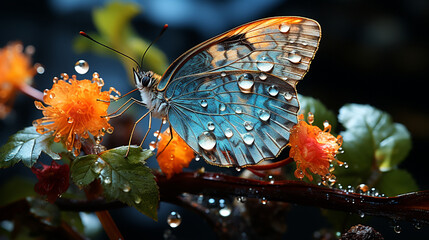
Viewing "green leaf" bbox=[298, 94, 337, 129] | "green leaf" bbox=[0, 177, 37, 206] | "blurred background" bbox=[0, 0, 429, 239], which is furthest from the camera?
"blurred background" bbox=[0, 0, 429, 239]

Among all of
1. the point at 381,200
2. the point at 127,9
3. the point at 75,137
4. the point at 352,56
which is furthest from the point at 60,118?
the point at 352,56

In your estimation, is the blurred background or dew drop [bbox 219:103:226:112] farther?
the blurred background

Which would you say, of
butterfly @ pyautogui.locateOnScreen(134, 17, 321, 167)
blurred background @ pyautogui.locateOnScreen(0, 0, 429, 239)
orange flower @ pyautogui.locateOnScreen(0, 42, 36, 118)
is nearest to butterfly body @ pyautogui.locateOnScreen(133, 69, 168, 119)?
butterfly @ pyautogui.locateOnScreen(134, 17, 321, 167)

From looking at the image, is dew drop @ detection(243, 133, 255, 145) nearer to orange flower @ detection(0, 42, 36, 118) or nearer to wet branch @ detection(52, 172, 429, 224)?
wet branch @ detection(52, 172, 429, 224)

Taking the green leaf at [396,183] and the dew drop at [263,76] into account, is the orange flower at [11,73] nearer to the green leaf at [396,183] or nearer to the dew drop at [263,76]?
the dew drop at [263,76]

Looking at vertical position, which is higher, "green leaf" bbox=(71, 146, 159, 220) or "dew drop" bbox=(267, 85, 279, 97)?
"dew drop" bbox=(267, 85, 279, 97)

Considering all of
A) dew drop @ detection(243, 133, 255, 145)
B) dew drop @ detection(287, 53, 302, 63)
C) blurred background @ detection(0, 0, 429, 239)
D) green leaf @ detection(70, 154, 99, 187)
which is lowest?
blurred background @ detection(0, 0, 429, 239)

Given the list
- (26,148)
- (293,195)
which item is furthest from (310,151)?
(26,148)
